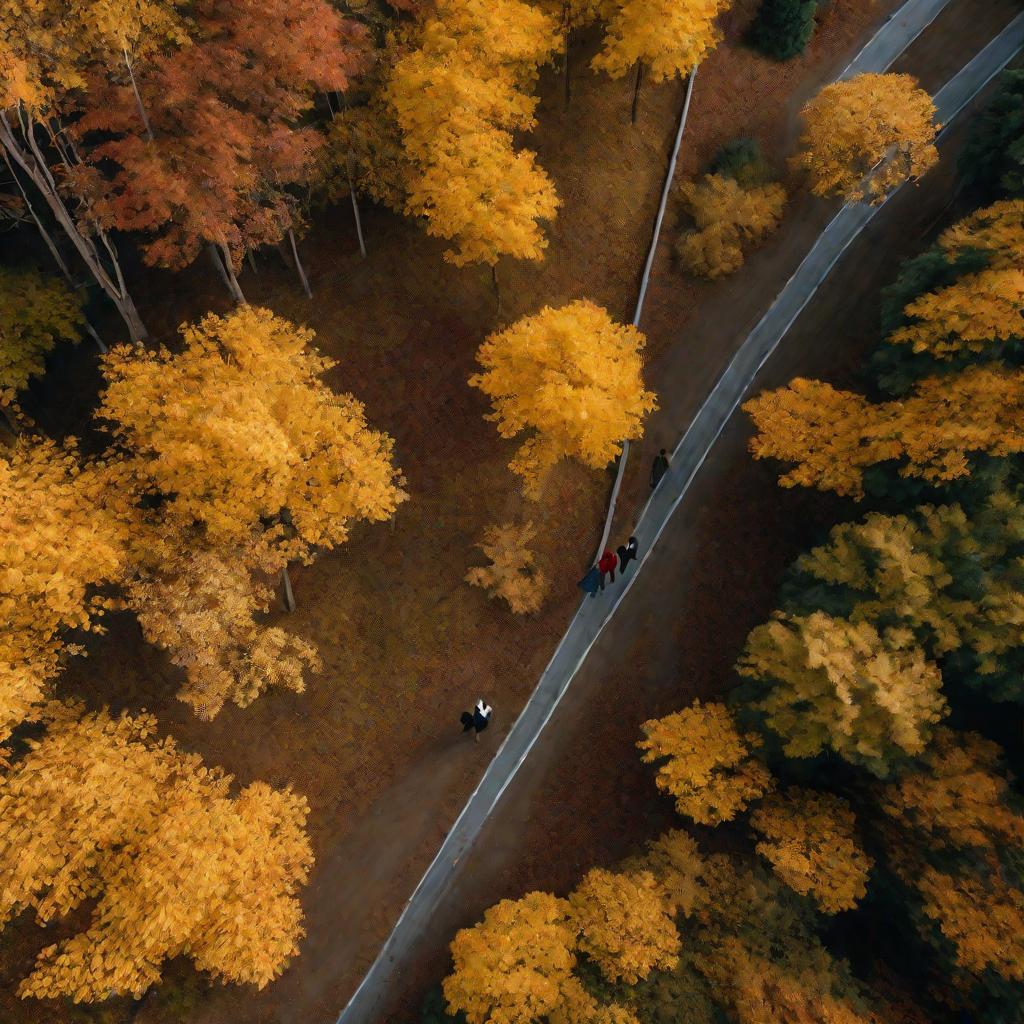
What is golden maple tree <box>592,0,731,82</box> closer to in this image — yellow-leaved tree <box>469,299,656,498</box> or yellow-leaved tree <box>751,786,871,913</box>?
yellow-leaved tree <box>469,299,656,498</box>

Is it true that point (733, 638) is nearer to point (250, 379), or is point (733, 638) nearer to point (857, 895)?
point (857, 895)

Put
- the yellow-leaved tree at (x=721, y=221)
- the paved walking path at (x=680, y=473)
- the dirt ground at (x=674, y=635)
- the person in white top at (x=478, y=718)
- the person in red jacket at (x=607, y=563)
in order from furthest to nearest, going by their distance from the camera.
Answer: the yellow-leaved tree at (x=721, y=221), the person in red jacket at (x=607, y=563), the dirt ground at (x=674, y=635), the person in white top at (x=478, y=718), the paved walking path at (x=680, y=473)

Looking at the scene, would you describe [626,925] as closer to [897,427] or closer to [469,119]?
[897,427]

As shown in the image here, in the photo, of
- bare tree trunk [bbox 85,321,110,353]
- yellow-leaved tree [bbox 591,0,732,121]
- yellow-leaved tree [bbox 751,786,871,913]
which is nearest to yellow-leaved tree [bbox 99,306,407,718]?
bare tree trunk [bbox 85,321,110,353]

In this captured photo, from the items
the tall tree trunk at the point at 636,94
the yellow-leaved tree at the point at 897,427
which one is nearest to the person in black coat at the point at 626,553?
the yellow-leaved tree at the point at 897,427

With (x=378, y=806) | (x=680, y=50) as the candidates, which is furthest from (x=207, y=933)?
(x=680, y=50)

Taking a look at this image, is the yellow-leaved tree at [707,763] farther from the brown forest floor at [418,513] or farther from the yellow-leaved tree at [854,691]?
the brown forest floor at [418,513]

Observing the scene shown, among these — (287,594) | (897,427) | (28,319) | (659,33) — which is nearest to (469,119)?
(659,33)
